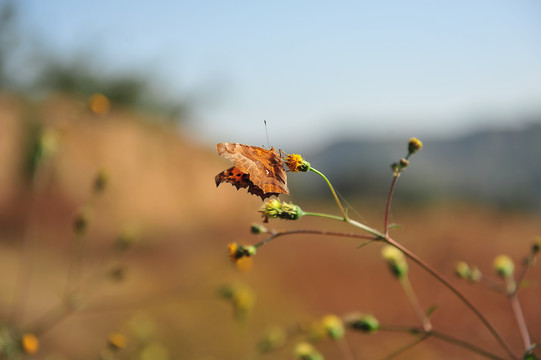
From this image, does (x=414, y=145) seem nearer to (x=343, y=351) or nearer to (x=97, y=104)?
(x=343, y=351)

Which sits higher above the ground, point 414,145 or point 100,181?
point 100,181

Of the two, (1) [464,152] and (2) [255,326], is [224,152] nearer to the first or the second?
(2) [255,326]

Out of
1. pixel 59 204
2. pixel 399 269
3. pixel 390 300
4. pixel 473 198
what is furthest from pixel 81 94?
pixel 473 198

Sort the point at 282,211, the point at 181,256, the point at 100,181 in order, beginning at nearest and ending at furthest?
the point at 282,211 → the point at 100,181 → the point at 181,256

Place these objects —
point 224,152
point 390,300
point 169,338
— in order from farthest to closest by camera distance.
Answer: point 390,300, point 169,338, point 224,152

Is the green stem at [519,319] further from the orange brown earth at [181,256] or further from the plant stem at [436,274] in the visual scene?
the orange brown earth at [181,256]

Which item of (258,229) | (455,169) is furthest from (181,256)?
(455,169)
